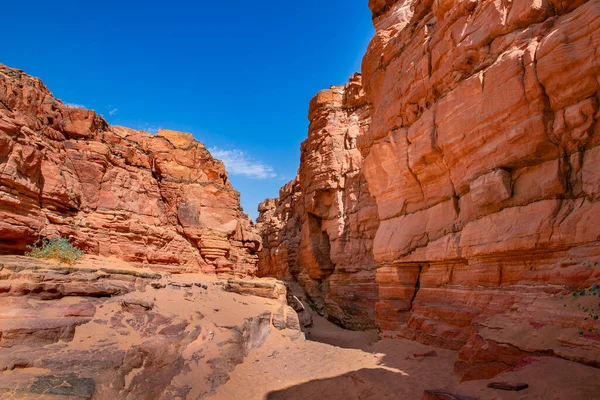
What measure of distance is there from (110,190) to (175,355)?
1088 centimetres

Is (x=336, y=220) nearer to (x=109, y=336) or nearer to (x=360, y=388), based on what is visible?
(x=360, y=388)

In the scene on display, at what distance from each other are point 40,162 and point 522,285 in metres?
17.1

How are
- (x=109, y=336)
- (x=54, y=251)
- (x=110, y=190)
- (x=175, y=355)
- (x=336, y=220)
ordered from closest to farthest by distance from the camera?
(x=109, y=336) < (x=175, y=355) < (x=54, y=251) < (x=110, y=190) < (x=336, y=220)

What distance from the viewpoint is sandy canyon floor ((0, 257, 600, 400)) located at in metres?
6.05

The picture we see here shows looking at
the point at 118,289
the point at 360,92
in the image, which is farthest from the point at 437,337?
the point at 360,92

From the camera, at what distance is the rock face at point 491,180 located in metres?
7.43

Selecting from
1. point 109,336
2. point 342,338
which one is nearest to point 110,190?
point 109,336

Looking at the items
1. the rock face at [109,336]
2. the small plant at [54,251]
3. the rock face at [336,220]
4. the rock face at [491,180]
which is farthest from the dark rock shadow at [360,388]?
the rock face at [336,220]

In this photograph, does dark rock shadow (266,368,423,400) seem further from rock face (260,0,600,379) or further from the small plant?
the small plant

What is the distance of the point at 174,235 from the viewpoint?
18469mm

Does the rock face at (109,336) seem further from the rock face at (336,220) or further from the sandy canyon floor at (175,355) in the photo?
the rock face at (336,220)

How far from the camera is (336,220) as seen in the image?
28547mm

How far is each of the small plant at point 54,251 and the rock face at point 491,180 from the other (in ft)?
40.4

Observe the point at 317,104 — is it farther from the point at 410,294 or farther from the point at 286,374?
the point at 286,374
